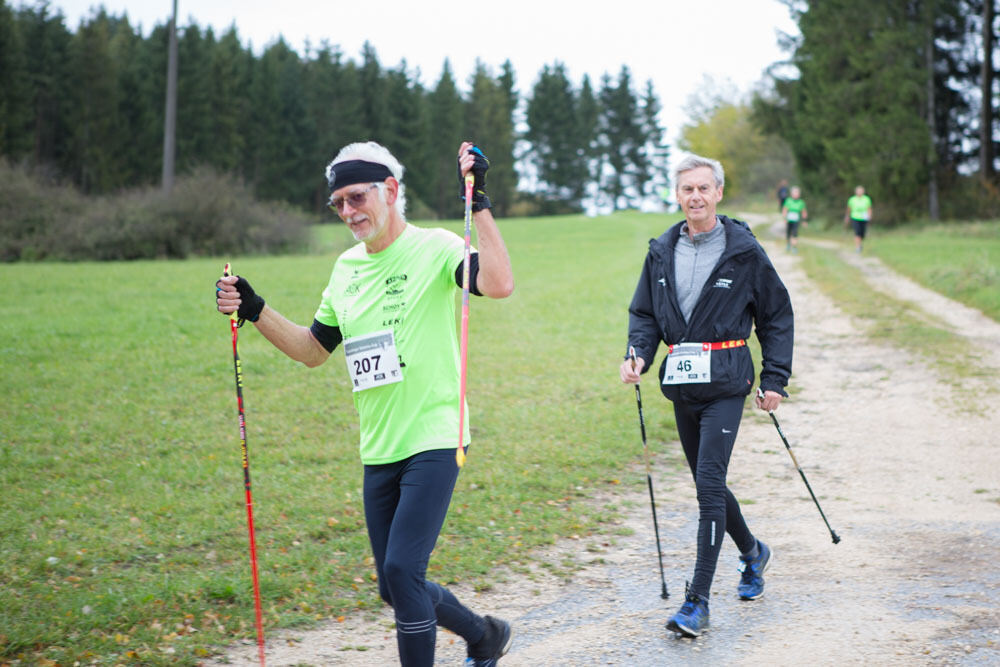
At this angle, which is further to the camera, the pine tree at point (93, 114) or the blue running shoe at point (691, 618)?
the pine tree at point (93, 114)

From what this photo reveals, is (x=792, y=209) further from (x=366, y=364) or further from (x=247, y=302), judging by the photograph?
(x=366, y=364)

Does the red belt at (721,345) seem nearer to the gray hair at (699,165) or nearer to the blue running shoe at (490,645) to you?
the gray hair at (699,165)

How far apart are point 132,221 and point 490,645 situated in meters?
30.6

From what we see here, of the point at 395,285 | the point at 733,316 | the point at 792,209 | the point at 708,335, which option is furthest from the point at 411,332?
the point at 792,209

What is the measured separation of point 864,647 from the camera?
15.2 feet

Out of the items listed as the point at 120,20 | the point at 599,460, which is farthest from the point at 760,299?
the point at 120,20

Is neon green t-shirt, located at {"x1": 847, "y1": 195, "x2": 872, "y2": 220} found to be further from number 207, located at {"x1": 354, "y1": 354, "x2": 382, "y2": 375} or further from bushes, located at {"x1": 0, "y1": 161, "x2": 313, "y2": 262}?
number 207, located at {"x1": 354, "y1": 354, "x2": 382, "y2": 375}

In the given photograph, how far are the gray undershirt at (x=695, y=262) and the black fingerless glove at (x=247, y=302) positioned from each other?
7.29 ft

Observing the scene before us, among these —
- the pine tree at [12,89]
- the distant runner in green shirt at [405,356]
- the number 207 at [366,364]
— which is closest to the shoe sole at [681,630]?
the distant runner in green shirt at [405,356]

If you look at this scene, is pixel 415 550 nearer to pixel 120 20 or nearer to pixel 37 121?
pixel 37 121

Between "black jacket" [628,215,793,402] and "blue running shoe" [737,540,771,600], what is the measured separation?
1.02 meters

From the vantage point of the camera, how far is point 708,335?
4977 mm

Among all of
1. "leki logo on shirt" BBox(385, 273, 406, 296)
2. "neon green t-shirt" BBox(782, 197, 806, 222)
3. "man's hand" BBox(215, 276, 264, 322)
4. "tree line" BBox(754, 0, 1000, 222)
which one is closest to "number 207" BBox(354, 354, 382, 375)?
"leki logo on shirt" BBox(385, 273, 406, 296)

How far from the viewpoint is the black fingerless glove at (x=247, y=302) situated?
13.7ft
